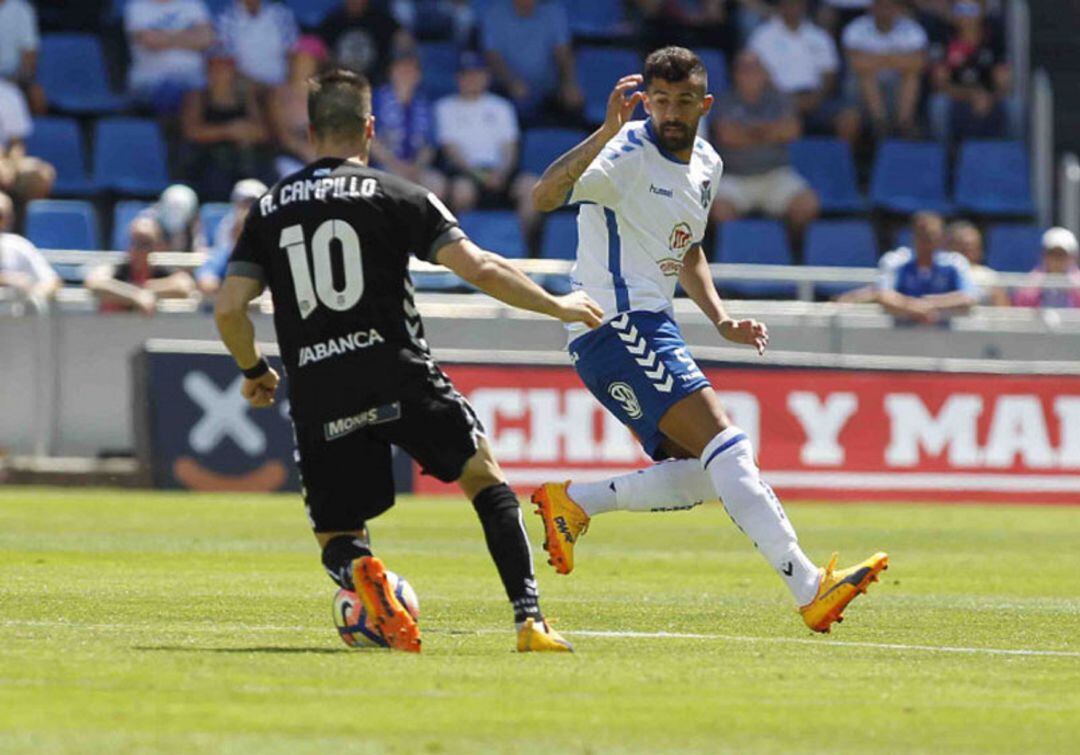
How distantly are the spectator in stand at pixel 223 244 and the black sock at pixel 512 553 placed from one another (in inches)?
480

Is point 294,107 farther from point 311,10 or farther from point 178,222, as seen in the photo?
point 178,222

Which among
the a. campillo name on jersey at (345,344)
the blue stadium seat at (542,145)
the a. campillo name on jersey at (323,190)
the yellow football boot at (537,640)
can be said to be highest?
the a. campillo name on jersey at (323,190)

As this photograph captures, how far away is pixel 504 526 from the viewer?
27.8 ft

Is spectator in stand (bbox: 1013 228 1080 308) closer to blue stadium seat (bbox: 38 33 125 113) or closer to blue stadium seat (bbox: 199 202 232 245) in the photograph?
blue stadium seat (bbox: 199 202 232 245)

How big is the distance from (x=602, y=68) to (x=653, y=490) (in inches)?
616

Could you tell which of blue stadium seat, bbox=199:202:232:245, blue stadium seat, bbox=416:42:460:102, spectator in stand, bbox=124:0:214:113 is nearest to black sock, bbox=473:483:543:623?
blue stadium seat, bbox=199:202:232:245

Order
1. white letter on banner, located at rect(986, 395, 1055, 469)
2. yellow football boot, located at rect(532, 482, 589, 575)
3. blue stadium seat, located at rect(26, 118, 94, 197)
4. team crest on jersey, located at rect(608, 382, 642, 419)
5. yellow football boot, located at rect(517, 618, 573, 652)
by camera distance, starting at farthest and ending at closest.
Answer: blue stadium seat, located at rect(26, 118, 94, 197), white letter on banner, located at rect(986, 395, 1055, 469), yellow football boot, located at rect(532, 482, 589, 575), team crest on jersey, located at rect(608, 382, 642, 419), yellow football boot, located at rect(517, 618, 573, 652)

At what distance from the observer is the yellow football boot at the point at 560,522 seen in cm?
1081

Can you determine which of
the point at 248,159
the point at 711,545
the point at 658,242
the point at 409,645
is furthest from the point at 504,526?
A: the point at 248,159

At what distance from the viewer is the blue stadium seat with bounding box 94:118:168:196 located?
23.3m

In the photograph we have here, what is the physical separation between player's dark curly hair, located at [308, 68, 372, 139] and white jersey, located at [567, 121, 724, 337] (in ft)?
5.96

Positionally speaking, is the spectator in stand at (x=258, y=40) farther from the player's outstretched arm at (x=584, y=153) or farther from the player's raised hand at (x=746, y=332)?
the player's outstretched arm at (x=584, y=153)

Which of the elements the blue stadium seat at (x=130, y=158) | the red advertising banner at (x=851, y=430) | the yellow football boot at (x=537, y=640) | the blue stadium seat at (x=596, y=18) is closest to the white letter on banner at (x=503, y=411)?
the red advertising banner at (x=851, y=430)

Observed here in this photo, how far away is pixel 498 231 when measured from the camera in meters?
23.2
